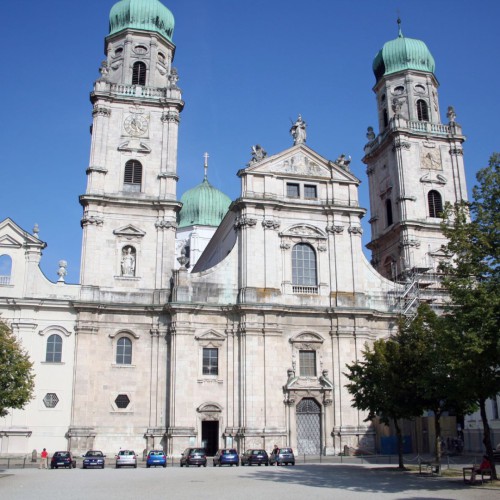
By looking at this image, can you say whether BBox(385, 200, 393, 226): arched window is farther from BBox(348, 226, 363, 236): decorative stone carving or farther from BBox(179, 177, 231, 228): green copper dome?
BBox(179, 177, 231, 228): green copper dome

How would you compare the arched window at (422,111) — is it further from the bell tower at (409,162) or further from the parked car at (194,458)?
the parked car at (194,458)

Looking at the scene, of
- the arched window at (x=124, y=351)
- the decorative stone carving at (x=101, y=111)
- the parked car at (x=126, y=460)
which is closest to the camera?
the parked car at (x=126, y=460)

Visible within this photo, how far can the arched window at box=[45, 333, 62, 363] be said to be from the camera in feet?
130

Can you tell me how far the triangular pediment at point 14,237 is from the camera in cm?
4091

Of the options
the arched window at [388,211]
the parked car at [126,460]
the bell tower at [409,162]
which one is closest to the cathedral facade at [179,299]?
the bell tower at [409,162]

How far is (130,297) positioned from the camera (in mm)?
41562

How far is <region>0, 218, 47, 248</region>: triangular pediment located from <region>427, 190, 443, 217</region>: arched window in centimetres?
2842

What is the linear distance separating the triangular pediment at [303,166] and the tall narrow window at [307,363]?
12.3m

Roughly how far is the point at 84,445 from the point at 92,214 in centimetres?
1433

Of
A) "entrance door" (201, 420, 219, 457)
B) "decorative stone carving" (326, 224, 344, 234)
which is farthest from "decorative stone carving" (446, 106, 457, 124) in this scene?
"entrance door" (201, 420, 219, 457)

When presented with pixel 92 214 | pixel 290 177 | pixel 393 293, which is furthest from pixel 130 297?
pixel 393 293

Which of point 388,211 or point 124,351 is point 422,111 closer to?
point 388,211

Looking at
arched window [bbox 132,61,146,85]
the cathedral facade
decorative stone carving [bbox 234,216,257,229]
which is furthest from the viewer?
arched window [bbox 132,61,146,85]

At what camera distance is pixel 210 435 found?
4012cm
